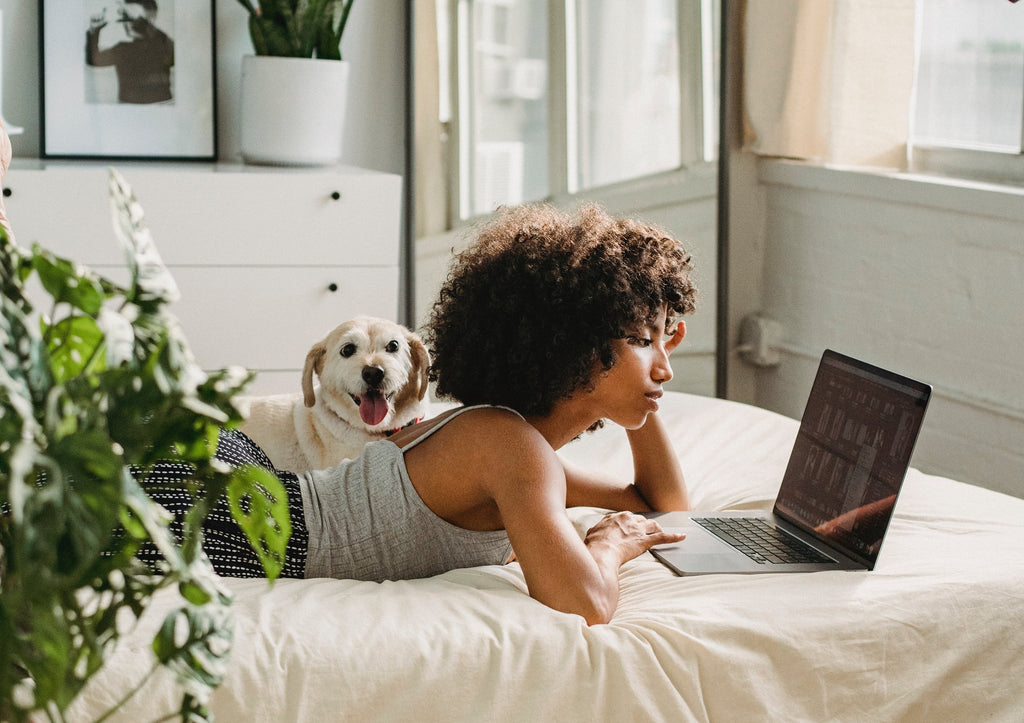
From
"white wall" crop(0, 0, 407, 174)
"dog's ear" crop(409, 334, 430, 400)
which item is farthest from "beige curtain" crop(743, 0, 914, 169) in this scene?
"dog's ear" crop(409, 334, 430, 400)

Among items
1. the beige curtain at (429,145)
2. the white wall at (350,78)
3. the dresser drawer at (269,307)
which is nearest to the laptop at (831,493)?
the dresser drawer at (269,307)

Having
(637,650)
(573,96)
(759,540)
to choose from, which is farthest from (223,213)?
(637,650)

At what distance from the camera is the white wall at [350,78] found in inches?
133

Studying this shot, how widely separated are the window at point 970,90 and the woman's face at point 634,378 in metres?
1.67

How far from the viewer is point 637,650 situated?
1232mm

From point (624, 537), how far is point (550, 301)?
335 mm

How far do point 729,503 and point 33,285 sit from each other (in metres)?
1.96

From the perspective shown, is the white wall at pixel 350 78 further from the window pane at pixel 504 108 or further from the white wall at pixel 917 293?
the white wall at pixel 917 293

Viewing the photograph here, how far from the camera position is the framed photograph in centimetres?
332

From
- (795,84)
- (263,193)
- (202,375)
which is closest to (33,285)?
(263,193)

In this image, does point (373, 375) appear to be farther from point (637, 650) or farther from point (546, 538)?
point (637, 650)

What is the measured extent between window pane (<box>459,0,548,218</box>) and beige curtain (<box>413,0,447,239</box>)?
8 cm

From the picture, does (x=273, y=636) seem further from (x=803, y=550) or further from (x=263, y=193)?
(x=263, y=193)

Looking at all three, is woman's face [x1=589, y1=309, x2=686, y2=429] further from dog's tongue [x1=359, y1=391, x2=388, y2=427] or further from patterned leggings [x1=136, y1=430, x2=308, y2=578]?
dog's tongue [x1=359, y1=391, x2=388, y2=427]
